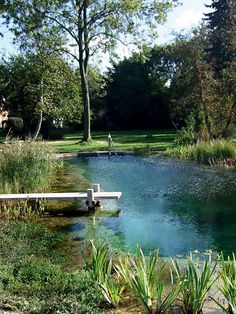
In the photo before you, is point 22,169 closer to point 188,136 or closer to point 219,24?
point 188,136

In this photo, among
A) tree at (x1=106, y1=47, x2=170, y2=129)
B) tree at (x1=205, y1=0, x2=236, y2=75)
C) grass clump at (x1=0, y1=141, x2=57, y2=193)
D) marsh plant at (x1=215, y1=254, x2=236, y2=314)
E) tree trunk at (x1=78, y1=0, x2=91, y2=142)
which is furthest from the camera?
tree at (x1=106, y1=47, x2=170, y2=129)

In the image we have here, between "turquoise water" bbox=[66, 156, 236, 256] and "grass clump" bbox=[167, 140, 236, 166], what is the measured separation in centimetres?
73

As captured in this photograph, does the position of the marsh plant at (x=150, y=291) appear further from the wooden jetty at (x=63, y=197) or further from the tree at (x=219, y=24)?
the tree at (x=219, y=24)

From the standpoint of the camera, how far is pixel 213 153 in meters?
15.6

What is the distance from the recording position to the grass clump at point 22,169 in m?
9.71

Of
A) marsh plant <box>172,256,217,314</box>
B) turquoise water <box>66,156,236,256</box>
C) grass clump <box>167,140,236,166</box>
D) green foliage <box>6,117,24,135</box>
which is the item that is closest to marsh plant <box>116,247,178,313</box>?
marsh plant <box>172,256,217,314</box>

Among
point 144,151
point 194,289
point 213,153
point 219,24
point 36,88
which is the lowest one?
point 194,289

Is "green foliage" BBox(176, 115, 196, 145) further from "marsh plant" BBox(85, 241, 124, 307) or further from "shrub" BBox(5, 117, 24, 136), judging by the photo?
"marsh plant" BBox(85, 241, 124, 307)

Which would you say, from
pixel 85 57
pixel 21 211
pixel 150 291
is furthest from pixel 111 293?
pixel 85 57

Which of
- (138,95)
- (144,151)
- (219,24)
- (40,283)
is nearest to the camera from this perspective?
(40,283)

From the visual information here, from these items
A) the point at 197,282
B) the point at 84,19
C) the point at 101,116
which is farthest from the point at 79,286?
the point at 101,116

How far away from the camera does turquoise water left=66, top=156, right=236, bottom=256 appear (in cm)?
678

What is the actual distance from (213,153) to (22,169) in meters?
7.93

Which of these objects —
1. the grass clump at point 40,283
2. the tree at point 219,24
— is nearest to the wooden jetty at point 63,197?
the grass clump at point 40,283
